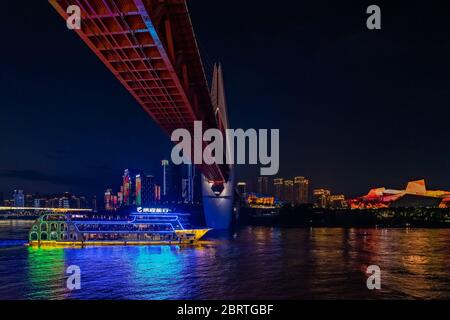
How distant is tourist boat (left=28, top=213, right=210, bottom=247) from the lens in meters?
49.7

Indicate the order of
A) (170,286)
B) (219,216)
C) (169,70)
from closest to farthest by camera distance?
(169,70), (170,286), (219,216)

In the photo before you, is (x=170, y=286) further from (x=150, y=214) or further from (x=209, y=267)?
(x=150, y=214)

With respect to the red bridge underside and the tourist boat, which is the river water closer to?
the tourist boat

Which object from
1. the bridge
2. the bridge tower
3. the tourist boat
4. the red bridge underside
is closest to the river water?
the tourist boat

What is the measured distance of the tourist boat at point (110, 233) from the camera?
163 ft

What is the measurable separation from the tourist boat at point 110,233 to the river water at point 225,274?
567 centimetres

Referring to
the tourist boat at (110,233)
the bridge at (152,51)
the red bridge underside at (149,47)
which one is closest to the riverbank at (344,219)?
the tourist boat at (110,233)

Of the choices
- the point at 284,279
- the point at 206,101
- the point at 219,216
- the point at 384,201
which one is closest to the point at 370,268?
the point at 284,279

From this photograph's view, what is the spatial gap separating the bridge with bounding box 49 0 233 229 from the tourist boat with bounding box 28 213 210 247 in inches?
881

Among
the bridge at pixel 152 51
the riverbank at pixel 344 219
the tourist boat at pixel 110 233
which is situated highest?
the bridge at pixel 152 51

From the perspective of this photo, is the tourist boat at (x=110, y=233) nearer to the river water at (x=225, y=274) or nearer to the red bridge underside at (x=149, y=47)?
the river water at (x=225, y=274)

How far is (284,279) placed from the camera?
26.7m

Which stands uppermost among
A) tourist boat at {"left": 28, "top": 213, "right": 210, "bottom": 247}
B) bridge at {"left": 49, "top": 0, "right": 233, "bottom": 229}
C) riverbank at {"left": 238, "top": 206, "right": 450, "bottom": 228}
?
bridge at {"left": 49, "top": 0, "right": 233, "bottom": 229}

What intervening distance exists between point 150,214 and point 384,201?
15925cm
